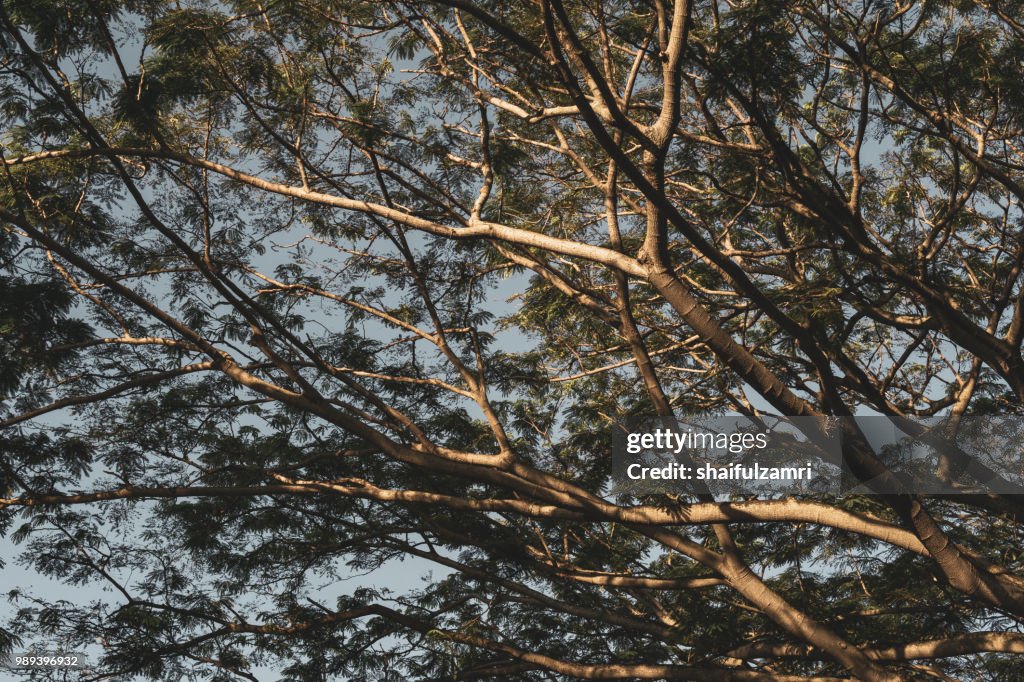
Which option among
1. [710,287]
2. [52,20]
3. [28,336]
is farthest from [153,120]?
[710,287]

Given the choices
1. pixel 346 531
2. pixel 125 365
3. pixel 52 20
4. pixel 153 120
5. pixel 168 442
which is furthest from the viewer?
pixel 346 531

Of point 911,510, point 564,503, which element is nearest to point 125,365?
point 564,503

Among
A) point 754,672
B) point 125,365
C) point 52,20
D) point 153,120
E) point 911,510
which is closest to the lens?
point 911,510

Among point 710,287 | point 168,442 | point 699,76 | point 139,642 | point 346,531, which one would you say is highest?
point 699,76

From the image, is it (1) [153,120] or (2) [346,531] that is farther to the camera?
(2) [346,531]

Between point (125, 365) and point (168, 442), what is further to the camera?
point (168, 442)

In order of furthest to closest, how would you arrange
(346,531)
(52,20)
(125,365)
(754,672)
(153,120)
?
(346,531)
(125,365)
(754,672)
(153,120)
(52,20)

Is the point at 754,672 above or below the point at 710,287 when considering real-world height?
below

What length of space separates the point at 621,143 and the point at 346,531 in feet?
14.7

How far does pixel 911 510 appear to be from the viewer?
5.21m

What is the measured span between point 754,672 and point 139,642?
18.3ft

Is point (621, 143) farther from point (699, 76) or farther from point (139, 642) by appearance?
point (139, 642)

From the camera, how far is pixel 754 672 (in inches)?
262

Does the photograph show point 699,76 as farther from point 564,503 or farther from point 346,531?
point 346,531
